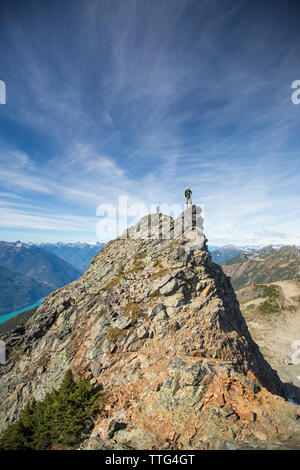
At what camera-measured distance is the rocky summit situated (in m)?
12.5

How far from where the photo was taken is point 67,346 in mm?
25328

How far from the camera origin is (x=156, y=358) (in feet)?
60.7

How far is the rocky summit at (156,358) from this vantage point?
41.1 ft

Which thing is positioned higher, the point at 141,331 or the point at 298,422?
the point at 141,331

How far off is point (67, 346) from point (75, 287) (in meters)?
12.8

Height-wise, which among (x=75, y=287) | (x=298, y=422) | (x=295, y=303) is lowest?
(x=295, y=303)
